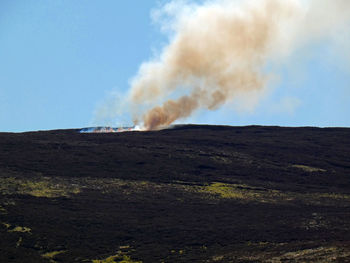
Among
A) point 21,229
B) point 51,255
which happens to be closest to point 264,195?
point 21,229

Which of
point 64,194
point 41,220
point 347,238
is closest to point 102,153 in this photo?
point 64,194

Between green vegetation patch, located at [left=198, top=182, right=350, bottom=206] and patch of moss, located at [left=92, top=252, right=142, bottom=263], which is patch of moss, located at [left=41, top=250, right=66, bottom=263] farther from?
green vegetation patch, located at [left=198, top=182, right=350, bottom=206]

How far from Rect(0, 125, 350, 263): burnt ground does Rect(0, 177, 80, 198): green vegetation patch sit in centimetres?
15

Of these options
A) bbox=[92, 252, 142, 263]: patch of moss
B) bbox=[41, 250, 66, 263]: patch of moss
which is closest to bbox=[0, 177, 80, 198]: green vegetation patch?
bbox=[41, 250, 66, 263]: patch of moss

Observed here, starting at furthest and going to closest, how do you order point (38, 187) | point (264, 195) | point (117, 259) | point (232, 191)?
1. point (232, 191)
2. point (264, 195)
3. point (38, 187)
4. point (117, 259)

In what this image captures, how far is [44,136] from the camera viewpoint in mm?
127000

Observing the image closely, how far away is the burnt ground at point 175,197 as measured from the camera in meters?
64.0

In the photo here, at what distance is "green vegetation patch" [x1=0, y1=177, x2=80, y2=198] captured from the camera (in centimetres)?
8425

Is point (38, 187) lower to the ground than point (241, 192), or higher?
higher

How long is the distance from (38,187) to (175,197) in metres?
19.1

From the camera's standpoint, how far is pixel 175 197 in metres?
86.6

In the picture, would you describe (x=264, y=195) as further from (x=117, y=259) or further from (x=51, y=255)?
(x=51, y=255)

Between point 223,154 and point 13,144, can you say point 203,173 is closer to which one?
point 223,154

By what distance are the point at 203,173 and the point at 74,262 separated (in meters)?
44.6
